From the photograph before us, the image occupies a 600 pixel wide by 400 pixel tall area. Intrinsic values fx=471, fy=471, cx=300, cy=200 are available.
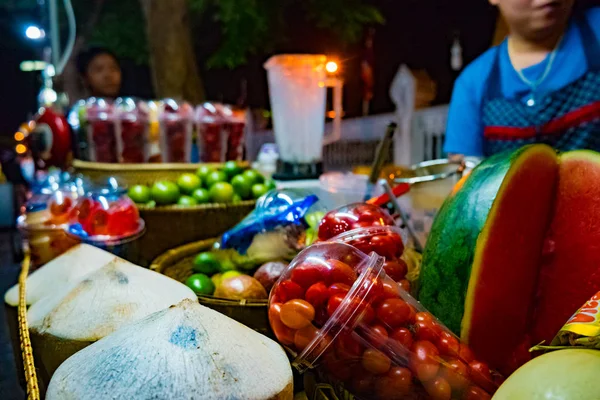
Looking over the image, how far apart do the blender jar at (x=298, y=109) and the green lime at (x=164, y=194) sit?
616mm

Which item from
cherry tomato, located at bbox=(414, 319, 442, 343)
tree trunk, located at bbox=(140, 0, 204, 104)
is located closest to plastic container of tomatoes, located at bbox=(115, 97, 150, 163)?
cherry tomato, located at bbox=(414, 319, 442, 343)

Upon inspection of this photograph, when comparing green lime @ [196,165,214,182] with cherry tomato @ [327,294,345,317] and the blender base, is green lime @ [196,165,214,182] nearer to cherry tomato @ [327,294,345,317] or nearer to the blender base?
the blender base

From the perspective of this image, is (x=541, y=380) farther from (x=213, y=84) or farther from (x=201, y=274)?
(x=213, y=84)

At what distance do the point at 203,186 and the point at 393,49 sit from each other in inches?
229

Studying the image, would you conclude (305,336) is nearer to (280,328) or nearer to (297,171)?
(280,328)

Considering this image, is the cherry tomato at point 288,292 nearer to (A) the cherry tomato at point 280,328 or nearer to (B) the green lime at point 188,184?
(A) the cherry tomato at point 280,328

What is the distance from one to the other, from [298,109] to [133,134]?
780 mm

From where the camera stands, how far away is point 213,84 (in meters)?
10.2

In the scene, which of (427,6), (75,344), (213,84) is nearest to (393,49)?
(427,6)

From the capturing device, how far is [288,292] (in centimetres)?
76

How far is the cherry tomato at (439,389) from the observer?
0.68 metres

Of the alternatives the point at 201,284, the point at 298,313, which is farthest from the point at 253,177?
the point at 298,313

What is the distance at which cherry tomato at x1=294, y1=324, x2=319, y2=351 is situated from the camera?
2.31ft

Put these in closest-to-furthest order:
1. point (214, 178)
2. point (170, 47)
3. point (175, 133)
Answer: point (214, 178) < point (175, 133) < point (170, 47)
